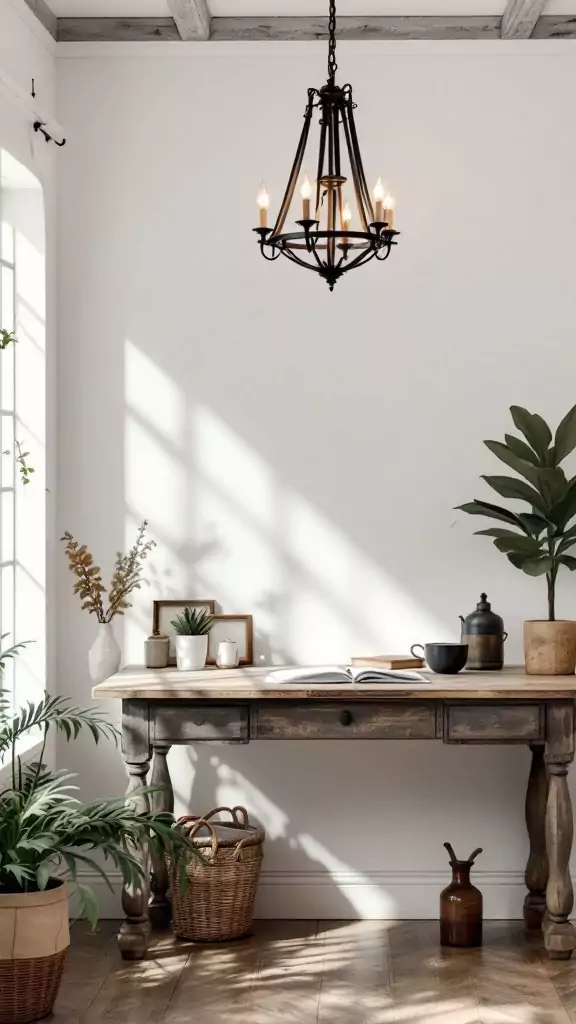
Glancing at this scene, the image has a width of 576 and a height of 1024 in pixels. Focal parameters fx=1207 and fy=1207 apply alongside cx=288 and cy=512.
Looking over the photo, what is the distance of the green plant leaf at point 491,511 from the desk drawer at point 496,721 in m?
0.66

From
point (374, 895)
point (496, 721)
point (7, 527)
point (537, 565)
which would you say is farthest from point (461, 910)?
point (7, 527)

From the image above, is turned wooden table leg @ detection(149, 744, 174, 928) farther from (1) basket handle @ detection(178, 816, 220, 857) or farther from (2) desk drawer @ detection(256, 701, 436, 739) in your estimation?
(2) desk drawer @ detection(256, 701, 436, 739)

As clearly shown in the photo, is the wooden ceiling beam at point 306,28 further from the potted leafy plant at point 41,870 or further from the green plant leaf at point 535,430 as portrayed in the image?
the potted leafy plant at point 41,870

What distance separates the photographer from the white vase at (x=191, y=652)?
4113mm

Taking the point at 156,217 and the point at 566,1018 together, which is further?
the point at 156,217

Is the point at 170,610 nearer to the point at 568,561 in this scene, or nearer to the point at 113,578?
the point at 113,578

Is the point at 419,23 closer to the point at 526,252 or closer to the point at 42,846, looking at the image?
the point at 526,252

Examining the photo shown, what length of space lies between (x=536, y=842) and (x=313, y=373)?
1.83 m

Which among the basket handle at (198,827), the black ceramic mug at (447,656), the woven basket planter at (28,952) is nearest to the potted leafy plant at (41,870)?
the woven basket planter at (28,952)

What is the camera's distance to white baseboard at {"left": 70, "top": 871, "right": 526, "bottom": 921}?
4293mm

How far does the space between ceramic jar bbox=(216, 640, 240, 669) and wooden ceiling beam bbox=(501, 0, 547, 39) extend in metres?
2.38

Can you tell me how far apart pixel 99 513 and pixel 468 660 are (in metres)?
A: 1.43

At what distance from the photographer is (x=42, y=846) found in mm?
3176

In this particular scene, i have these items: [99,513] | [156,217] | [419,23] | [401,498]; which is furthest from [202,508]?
[419,23]
